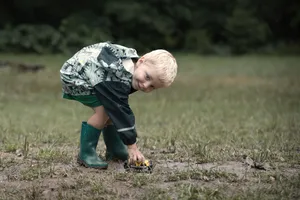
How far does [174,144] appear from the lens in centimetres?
473

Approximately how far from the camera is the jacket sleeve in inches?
140

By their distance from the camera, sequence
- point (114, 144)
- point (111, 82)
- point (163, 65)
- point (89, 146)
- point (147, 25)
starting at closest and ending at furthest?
point (163, 65) → point (111, 82) → point (89, 146) → point (114, 144) → point (147, 25)

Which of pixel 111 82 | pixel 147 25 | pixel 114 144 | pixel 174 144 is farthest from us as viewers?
pixel 147 25

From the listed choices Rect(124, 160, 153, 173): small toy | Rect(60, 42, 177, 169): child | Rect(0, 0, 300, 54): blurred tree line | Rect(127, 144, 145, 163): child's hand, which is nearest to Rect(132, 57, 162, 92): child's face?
Rect(60, 42, 177, 169): child

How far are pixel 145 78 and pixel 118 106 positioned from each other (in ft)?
0.79

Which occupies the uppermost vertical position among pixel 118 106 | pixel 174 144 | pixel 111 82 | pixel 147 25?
pixel 147 25

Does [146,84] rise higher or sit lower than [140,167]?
higher

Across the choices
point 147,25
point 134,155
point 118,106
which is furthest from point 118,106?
point 147,25

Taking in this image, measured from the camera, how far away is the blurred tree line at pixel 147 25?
18.9m

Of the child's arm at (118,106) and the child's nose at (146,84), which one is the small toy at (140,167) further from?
the child's nose at (146,84)

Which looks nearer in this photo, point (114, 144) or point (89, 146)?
point (89, 146)

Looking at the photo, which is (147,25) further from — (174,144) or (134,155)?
(134,155)

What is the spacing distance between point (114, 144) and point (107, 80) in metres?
0.58

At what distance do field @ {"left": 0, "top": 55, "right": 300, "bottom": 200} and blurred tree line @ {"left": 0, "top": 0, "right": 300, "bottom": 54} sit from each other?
25.0ft
